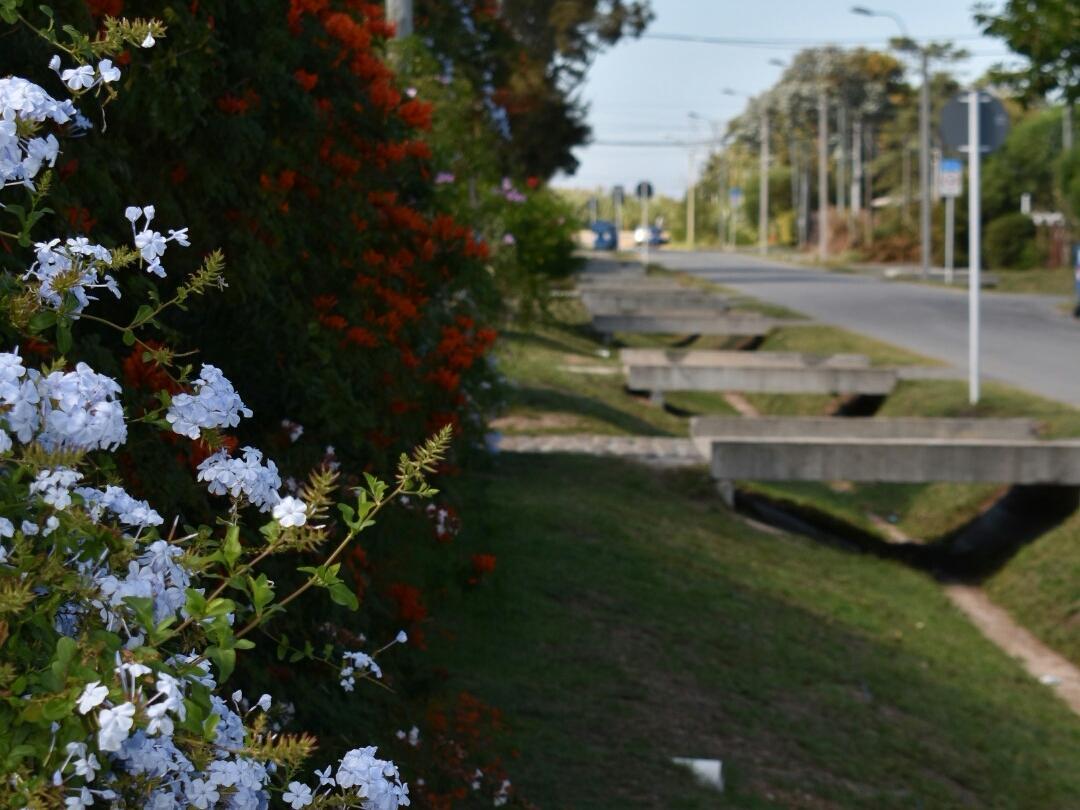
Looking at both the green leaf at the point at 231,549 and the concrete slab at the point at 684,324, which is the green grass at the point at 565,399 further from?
the green leaf at the point at 231,549

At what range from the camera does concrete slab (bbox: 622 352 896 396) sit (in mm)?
15438

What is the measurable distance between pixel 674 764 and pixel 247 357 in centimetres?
214

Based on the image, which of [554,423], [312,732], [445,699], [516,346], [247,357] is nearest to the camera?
[312,732]

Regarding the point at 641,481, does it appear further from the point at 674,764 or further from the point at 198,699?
the point at 198,699

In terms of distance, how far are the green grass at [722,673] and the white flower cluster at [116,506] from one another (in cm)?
316

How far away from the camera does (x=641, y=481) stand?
1162 cm

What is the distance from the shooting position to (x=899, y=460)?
11344mm

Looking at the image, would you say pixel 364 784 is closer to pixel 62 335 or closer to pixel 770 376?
pixel 62 335

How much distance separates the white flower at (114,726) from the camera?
168 cm

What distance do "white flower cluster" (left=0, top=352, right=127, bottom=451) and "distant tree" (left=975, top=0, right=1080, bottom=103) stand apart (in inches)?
794

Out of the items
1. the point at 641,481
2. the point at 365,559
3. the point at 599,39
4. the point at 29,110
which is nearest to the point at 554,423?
the point at 641,481

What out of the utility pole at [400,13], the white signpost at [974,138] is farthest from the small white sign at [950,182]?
the utility pole at [400,13]

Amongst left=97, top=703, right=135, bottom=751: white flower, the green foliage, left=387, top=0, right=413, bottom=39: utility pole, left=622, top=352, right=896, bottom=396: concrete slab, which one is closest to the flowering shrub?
left=97, top=703, right=135, bottom=751: white flower

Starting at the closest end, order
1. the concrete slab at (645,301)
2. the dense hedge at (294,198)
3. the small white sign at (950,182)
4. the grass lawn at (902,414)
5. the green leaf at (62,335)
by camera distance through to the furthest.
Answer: the green leaf at (62,335)
the dense hedge at (294,198)
the grass lawn at (902,414)
the concrete slab at (645,301)
the small white sign at (950,182)
